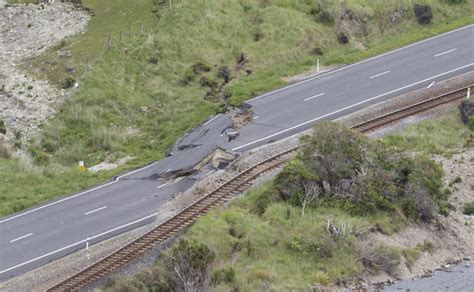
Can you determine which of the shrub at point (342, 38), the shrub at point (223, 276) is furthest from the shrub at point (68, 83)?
the shrub at point (223, 276)

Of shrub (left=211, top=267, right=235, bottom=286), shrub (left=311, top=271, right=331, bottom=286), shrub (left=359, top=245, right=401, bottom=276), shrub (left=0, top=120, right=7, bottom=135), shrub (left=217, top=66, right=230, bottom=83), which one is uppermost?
shrub (left=0, top=120, right=7, bottom=135)

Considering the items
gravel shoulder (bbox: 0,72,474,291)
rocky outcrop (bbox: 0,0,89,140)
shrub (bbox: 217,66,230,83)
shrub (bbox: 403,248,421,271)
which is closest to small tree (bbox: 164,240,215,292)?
gravel shoulder (bbox: 0,72,474,291)

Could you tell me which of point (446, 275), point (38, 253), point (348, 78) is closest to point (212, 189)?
point (38, 253)

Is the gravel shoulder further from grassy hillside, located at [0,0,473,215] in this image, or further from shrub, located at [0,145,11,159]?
shrub, located at [0,145,11,159]

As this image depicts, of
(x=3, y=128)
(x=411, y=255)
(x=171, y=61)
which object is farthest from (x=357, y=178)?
(x=3, y=128)

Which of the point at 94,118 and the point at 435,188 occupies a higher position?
the point at 94,118

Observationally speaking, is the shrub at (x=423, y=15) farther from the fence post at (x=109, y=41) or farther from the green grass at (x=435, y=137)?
the fence post at (x=109, y=41)

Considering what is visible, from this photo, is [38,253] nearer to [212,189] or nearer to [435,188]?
[212,189]

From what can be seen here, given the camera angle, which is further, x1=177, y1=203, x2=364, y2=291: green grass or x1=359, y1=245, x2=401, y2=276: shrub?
x1=359, y1=245, x2=401, y2=276: shrub
